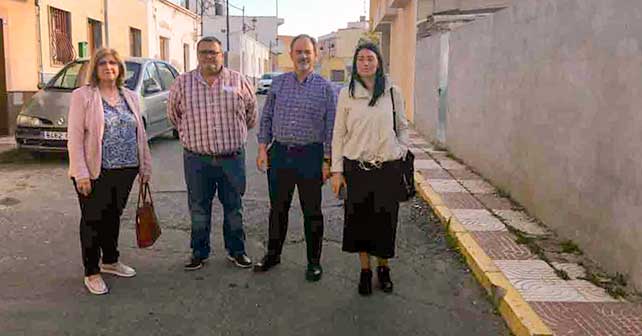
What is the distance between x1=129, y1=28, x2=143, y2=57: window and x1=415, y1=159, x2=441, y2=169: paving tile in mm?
12480

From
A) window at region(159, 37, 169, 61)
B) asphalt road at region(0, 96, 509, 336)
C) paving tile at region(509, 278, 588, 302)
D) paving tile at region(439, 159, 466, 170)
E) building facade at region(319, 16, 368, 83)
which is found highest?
building facade at region(319, 16, 368, 83)

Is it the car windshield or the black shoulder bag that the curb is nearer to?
the black shoulder bag

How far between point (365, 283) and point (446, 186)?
147 inches

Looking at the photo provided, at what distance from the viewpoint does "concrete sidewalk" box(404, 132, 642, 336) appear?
3842 millimetres

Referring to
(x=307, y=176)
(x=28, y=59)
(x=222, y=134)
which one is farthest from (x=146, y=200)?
(x=28, y=59)

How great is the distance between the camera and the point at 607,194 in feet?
15.2

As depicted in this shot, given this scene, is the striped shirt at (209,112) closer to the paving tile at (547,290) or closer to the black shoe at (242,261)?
the black shoe at (242,261)

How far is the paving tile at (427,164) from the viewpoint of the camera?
951 centimetres

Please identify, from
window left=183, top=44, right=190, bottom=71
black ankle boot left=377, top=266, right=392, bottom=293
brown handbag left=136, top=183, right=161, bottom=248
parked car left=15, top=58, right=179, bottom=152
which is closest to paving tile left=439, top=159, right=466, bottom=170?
parked car left=15, top=58, right=179, bottom=152

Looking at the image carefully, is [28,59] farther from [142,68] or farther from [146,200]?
Result: [146,200]

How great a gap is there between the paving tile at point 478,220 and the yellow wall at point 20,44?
9641mm

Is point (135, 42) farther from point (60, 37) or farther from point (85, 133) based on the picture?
point (85, 133)

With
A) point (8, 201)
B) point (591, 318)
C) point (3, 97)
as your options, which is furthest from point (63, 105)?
point (591, 318)

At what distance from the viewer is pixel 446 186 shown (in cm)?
801
